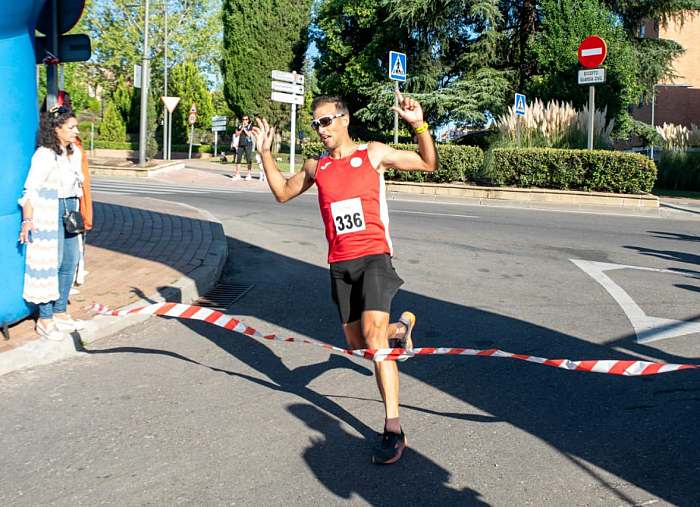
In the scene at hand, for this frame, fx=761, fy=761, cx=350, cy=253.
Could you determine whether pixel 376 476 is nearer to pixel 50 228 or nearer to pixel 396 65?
pixel 50 228

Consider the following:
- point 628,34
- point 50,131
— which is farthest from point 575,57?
point 50,131

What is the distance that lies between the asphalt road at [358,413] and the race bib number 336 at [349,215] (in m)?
1.10

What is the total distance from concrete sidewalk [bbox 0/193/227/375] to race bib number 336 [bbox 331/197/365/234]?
2550 millimetres

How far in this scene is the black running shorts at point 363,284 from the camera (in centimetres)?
409

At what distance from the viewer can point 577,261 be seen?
32.2 feet

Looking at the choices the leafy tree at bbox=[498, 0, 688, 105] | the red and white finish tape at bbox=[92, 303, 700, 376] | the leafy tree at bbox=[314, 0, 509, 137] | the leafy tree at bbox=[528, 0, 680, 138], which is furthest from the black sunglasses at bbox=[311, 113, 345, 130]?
the leafy tree at bbox=[498, 0, 688, 105]

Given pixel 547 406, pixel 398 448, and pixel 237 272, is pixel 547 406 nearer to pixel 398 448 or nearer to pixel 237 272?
pixel 398 448

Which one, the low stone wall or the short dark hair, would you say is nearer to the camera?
the short dark hair

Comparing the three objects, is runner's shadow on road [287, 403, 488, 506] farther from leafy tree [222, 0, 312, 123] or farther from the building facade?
the building facade

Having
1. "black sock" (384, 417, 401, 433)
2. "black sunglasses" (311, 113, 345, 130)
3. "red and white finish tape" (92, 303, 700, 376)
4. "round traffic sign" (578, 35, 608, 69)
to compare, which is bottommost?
"black sock" (384, 417, 401, 433)

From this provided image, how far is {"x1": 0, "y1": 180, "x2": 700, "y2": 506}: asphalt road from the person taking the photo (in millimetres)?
3449

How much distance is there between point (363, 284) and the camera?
4.12 metres

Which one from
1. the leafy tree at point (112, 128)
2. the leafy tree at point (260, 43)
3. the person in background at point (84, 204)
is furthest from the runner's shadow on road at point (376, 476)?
the leafy tree at point (112, 128)

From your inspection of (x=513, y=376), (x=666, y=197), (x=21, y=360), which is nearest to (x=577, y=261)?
(x=513, y=376)
